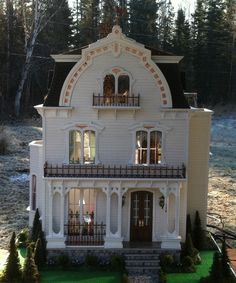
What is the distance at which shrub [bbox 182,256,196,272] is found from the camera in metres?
17.6

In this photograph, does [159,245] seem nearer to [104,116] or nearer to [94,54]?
[104,116]

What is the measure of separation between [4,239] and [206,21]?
183ft

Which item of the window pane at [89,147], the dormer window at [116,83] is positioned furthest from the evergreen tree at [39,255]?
the dormer window at [116,83]

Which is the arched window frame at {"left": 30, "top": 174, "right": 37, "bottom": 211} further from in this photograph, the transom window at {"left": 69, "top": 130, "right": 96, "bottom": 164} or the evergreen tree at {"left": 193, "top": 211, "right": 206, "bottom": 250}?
the evergreen tree at {"left": 193, "top": 211, "right": 206, "bottom": 250}

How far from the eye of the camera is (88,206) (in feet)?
63.3

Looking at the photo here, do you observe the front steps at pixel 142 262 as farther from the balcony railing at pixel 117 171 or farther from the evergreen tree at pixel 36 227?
the evergreen tree at pixel 36 227

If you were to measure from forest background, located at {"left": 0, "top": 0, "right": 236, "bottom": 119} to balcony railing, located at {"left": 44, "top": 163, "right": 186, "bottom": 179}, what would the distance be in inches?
1369

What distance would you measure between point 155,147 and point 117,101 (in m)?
2.32

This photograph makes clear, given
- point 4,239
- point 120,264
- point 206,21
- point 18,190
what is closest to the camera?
point 120,264

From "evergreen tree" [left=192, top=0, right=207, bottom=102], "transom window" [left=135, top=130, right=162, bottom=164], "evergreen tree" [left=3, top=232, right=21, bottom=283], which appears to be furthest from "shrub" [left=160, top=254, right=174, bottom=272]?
"evergreen tree" [left=192, top=0, right=207, bottom=102]

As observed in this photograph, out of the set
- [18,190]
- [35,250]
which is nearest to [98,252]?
[35,250]

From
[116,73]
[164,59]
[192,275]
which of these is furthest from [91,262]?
[164,59]

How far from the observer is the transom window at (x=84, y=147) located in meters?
18.6

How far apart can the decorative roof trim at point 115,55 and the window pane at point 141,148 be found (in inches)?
55.6
